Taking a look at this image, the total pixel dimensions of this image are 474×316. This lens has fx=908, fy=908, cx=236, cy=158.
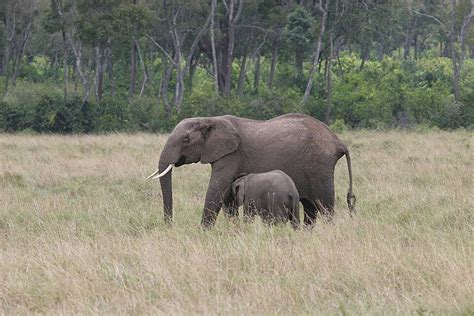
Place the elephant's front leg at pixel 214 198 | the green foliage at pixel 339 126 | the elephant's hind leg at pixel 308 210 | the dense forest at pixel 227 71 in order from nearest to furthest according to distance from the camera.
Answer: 1. the elephant's front leg at pixel 214 198
2. the elephant's hind leg at pixel 308 210
3. the green foliage at pixel 339 126
4. the dense forest at pixel 227 71

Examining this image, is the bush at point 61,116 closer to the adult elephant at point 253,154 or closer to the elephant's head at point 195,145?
the adult elephant at point 253,154

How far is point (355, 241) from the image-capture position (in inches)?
322

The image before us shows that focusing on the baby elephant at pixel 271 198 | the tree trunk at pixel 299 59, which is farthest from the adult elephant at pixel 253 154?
the tree trunk at pixel 299 59

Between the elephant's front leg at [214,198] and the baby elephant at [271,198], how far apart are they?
551 millimetres

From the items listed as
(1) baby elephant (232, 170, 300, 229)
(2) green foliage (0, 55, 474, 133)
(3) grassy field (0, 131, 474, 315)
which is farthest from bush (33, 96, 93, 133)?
(1) baby elephant (232, 170, 300, 229)

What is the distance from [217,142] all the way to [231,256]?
9.14 ft

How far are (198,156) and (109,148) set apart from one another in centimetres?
1231

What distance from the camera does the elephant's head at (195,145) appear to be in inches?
400

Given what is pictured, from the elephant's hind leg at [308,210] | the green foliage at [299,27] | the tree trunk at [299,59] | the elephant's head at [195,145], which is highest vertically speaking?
the elephant's head at [195,145]

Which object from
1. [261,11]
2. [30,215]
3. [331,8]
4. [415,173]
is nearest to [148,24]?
[261,11]

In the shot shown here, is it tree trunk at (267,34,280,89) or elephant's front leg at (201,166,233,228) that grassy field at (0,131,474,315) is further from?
tree trunk at (267,34,280,89)

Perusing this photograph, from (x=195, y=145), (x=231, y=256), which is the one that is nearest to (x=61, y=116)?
(x=195, y=145)

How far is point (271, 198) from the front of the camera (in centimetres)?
922

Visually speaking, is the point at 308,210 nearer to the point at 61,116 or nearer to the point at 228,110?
the point at 228,110
